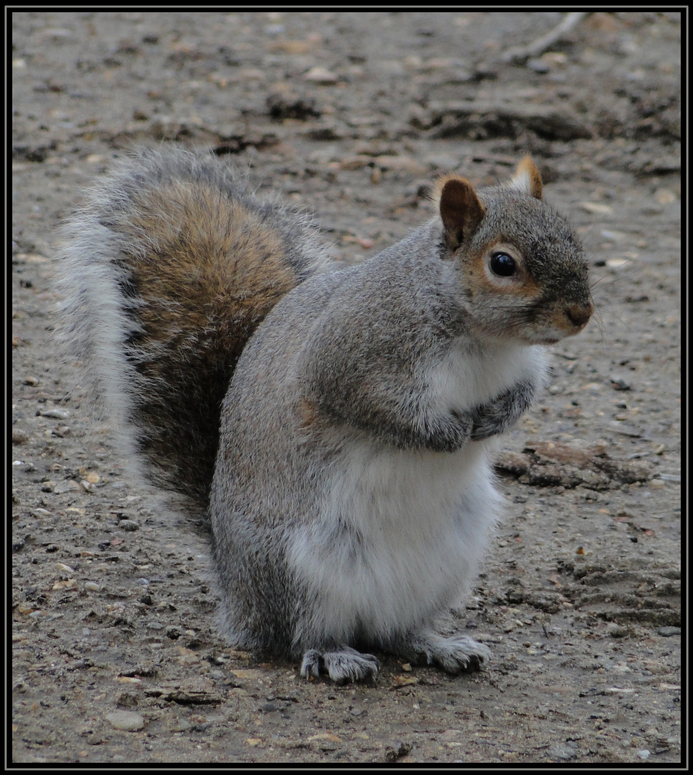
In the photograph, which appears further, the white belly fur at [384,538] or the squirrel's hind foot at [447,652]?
the squirrel's hind foot at [447,652]

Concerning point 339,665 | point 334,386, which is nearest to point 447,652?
point 339,665

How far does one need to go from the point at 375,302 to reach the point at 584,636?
1110mm

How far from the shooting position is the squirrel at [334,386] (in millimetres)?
2189

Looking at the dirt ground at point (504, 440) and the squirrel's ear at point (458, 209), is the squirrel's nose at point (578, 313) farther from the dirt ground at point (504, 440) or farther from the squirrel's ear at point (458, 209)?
the dirt ground at point (504, 440)

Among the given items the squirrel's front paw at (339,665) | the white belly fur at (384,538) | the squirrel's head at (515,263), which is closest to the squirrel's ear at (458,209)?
the squirrel's head at (515,263)

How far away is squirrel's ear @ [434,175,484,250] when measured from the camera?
2191 mm

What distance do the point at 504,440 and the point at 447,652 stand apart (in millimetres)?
1139

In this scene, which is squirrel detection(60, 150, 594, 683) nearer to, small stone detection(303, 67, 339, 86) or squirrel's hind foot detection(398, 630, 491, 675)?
squirrel's hind foot detection(398, 630, 491, 675)

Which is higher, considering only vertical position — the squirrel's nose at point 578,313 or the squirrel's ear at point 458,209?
the squirrel's ear at point 458,209

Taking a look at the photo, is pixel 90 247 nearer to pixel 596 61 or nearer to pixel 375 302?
pixel 375 302

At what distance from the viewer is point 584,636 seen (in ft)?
8.77

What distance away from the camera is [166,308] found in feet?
8.92
